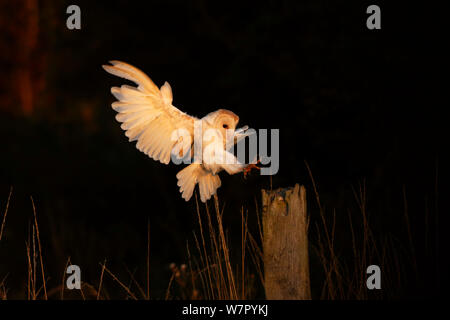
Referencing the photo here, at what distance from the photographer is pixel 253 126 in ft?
16.6

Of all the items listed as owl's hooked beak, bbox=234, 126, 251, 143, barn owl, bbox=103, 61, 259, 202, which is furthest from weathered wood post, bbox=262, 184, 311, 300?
owl's hooked beak, bbox=234, 126, 251, 143

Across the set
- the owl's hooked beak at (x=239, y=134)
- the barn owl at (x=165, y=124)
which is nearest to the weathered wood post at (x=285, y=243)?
the barn owl at (x=165, y=124)

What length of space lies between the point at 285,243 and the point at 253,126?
9.92 ft

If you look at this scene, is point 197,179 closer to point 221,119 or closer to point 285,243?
point 221,119

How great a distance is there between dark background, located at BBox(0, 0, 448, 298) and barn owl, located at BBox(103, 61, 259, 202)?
Result: 1113mm

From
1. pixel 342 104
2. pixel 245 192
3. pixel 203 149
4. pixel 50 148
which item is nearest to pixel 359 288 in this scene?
pixel 203 149

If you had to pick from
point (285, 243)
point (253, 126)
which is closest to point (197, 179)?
point (285, 243)

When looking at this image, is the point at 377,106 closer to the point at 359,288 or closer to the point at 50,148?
the point at 359,288

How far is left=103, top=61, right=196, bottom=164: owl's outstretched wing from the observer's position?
2.28 metres

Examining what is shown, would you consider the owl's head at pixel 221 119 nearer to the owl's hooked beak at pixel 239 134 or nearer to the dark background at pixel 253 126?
the owl's hooked beak at pixel 239 134

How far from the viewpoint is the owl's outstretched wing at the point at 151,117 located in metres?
2.28

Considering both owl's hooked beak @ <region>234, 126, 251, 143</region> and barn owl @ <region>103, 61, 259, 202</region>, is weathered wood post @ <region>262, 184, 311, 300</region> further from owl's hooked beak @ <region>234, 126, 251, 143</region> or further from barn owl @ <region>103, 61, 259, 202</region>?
owl's hooked beak @ <region>234, 126, 251, 143</region>

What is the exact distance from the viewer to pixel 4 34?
10.8 metres
